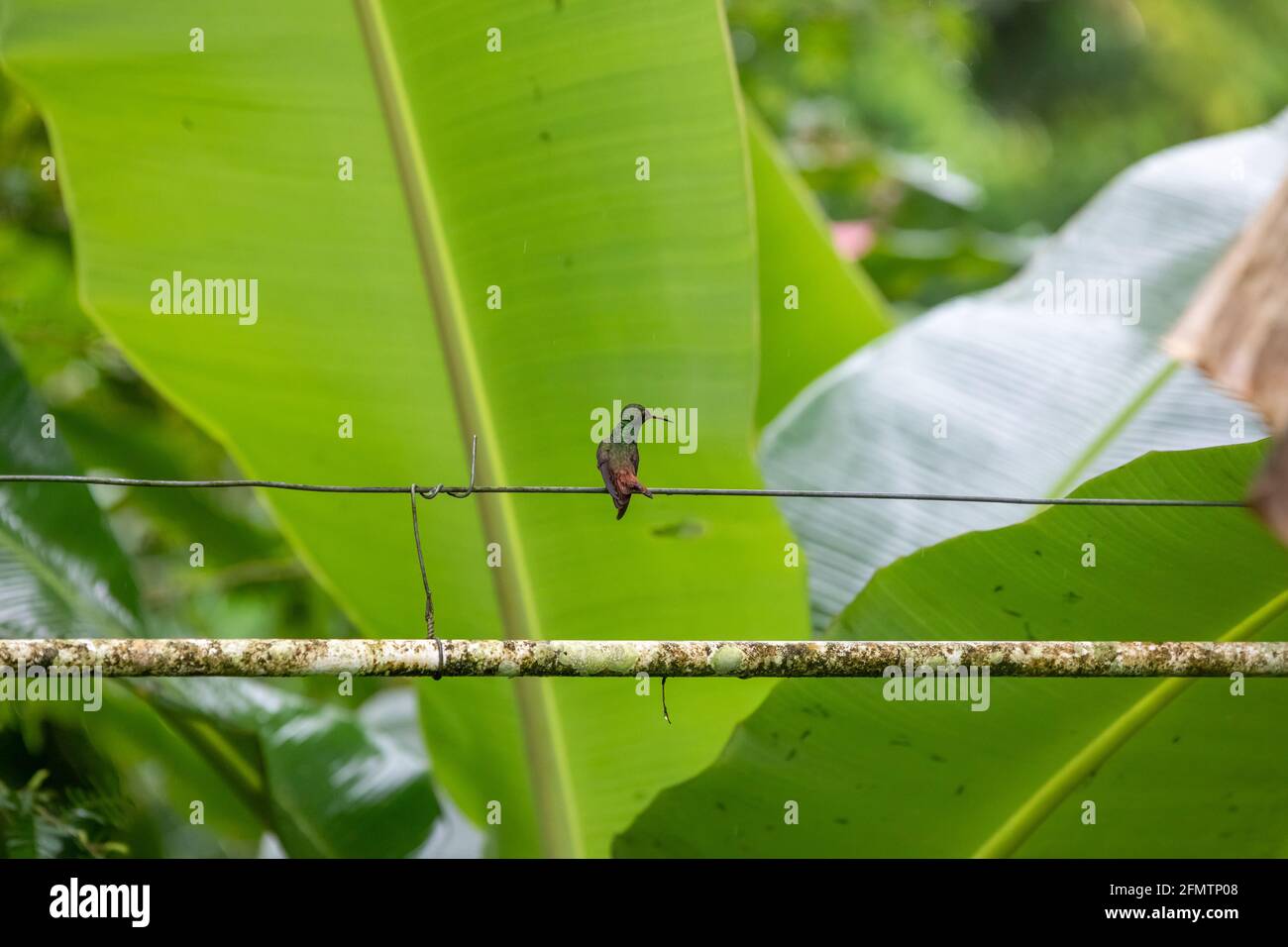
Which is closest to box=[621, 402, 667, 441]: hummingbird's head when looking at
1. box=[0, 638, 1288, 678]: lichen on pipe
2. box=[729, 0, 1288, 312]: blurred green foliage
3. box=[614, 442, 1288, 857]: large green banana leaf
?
box=[0, 638, 1288, 678]: lichen on pipe

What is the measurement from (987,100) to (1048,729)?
1388cm

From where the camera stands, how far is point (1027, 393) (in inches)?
52.5

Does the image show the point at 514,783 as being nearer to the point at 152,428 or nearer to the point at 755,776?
the point at 755,776

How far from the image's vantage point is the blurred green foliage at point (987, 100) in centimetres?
260

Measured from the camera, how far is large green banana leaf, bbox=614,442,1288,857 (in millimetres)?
865

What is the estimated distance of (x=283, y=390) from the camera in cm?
108

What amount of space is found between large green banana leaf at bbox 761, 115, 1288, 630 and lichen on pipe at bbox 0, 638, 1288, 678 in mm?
606

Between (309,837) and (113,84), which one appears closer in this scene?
(113,84)

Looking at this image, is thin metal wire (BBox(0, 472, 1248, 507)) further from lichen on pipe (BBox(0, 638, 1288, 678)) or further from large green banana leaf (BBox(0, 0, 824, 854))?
large green banana leaf (BBox(0, 0, 824, 854))

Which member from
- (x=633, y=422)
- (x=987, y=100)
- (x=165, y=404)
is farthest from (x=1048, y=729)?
(x=987, y=100)

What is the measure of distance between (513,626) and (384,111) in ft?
1.65

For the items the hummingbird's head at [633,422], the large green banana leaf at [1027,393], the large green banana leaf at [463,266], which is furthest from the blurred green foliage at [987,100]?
the hummingbird's head at [633,422]

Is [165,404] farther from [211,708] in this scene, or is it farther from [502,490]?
[502,490]
